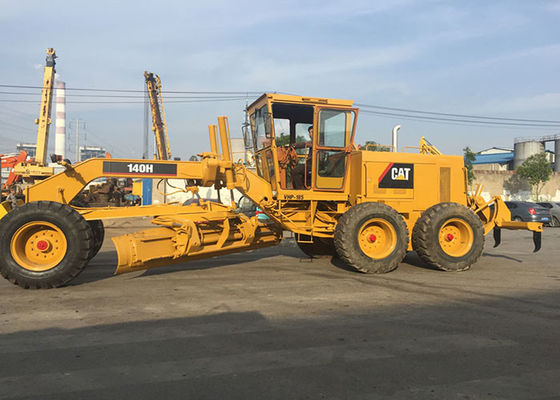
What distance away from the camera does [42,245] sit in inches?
274

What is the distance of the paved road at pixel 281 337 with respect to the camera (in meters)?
3.53

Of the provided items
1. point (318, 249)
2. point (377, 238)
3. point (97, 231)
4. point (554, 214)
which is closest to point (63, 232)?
point (97, 231)

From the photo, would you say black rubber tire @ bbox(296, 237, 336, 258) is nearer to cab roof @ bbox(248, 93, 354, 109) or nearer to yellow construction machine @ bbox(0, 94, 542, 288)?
yellow construction machine @ bbox(0, 94, 542, 288)

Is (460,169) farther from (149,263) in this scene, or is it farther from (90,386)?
(90,386)

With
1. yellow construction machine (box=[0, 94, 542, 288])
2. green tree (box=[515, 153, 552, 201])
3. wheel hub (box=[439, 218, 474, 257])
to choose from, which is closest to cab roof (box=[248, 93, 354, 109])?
yellow construction machine (box=[0, 94, 542, 288])

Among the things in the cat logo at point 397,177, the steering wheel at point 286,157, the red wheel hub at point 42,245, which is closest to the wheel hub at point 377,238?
the cat logo at point 397,177

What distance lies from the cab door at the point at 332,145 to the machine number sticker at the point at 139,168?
8.96 ft

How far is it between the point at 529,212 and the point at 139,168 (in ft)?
64.6

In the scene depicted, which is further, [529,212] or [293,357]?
[529,212]

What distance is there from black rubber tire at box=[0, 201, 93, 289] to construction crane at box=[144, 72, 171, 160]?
107 feet

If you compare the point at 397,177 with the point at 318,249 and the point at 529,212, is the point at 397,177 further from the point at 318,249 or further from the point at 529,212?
the point at 529,212

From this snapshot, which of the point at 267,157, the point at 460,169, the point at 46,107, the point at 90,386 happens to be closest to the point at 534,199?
the point at 460,169

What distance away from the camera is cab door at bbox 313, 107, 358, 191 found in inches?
352

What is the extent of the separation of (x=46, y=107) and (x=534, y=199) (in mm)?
44530
